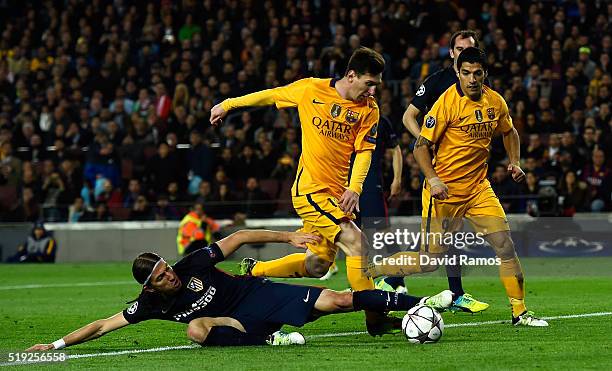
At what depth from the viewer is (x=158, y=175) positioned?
A: 77.2 feet

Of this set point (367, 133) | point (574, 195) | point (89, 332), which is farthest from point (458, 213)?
point (574, 195)

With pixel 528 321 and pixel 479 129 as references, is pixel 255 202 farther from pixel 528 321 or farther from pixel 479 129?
pixel 528 321

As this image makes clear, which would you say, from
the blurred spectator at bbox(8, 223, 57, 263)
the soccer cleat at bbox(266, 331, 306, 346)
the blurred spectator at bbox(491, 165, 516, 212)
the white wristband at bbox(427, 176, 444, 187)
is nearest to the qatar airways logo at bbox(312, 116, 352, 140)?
the white wristband at bbox(427, 176, 444, 187)

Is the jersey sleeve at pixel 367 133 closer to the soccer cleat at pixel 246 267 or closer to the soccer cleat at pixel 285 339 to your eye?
the soccer cleat at pixel 246 267

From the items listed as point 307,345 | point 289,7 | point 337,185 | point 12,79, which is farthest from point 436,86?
point 12,79

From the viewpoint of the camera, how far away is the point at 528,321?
10422 mm

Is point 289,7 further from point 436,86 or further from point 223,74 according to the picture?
point 436,86

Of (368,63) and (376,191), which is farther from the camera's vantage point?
(376,191)

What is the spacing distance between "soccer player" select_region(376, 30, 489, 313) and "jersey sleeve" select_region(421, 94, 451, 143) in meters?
0.27

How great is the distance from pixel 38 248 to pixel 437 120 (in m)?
14.6

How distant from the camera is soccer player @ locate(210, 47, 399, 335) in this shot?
9.82 m

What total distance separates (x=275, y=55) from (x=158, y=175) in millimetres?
4283

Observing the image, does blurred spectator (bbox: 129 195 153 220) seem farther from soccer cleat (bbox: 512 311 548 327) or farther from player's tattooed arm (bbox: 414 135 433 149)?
soccer cleat (bbox: 512 311 548 327)

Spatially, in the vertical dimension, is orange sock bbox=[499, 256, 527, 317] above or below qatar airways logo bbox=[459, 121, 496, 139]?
below
